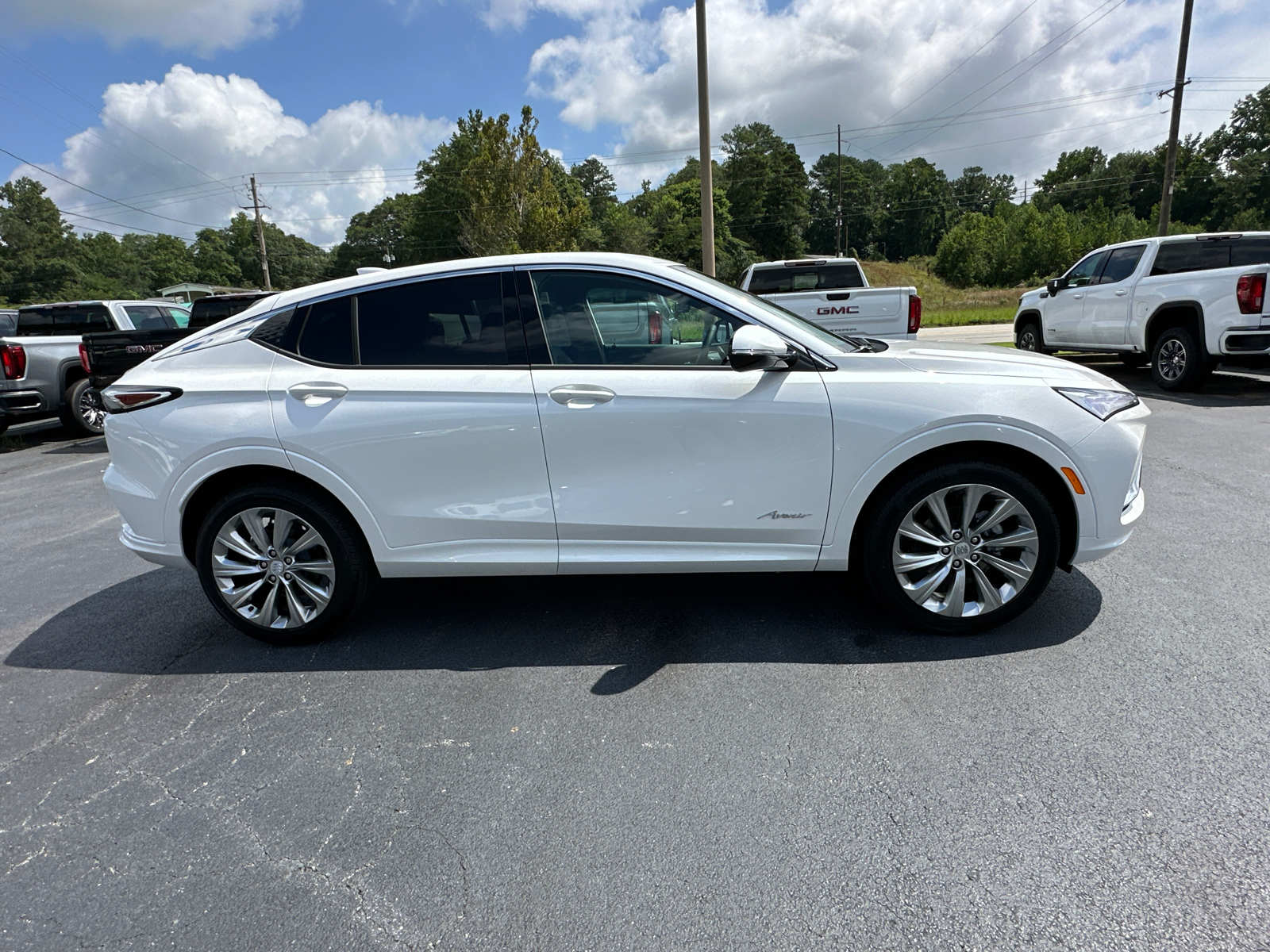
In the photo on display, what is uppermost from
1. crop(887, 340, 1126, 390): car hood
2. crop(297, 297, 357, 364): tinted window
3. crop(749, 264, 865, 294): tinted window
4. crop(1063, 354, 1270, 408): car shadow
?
crop(749, 264, 865, 294): tinted window

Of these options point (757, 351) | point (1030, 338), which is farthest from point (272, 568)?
point (1030, 338)

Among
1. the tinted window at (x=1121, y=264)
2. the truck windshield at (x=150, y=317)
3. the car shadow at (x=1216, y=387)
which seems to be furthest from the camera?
the truck windshield at (x=150, y=317)

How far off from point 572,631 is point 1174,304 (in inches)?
383

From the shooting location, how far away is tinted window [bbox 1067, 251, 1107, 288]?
1117 centimetres

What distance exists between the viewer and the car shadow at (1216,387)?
29.9 ft

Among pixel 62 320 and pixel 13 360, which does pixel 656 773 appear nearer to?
pixel 13 360

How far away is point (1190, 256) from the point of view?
10.0 m

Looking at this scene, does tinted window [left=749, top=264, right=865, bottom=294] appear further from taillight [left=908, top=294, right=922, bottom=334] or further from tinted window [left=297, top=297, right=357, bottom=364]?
tinted window [left=297, top=297, right=357, bottom=364]

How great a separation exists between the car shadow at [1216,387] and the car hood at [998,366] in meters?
7.04

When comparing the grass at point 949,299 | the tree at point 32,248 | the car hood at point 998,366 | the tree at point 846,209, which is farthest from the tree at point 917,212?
the car hood at point 998,366

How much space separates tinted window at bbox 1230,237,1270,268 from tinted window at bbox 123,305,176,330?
15.5m

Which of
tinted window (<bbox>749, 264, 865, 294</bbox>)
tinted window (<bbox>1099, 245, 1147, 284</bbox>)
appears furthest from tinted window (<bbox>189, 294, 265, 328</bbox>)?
tinted window (<bbox>1099, 245, 1147, 284</bbox>)

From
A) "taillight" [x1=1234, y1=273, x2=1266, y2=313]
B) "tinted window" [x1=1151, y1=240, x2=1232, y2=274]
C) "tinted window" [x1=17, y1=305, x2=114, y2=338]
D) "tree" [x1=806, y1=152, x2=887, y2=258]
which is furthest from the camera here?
"tree" [x1=806, y1=152, x2=887, y2=258]

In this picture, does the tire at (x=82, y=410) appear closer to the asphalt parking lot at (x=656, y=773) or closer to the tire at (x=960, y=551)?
the asphalt parking lot at (x=656, y=773)
